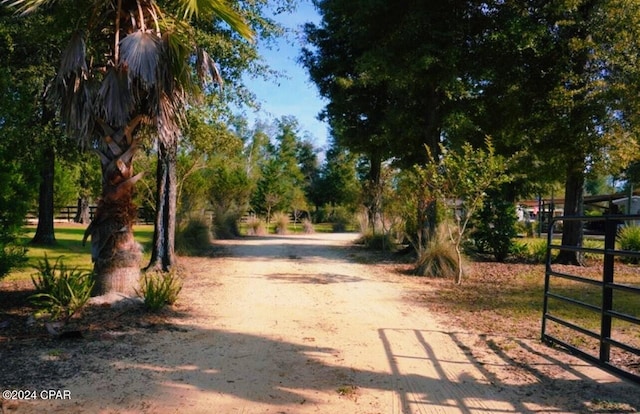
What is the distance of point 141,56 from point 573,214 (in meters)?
12.7

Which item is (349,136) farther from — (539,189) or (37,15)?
(539,189)

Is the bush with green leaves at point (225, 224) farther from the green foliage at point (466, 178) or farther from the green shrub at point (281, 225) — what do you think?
the green foliage at point (466, 178)

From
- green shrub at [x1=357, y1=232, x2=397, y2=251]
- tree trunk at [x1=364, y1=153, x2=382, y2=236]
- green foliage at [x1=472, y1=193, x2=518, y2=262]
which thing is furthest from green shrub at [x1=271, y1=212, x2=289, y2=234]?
green foliage at [x1=472, y1=193, x2=518, y2=262]

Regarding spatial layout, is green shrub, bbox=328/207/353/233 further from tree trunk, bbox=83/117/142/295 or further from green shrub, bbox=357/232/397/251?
tree trunk, bbox=83/117/142/295

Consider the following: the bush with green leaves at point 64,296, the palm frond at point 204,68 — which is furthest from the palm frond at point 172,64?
the bush with green leaves at point 64,296

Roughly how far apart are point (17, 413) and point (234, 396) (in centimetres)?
169

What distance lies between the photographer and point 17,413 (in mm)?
4008

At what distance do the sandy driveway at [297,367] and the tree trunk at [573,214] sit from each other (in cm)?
823

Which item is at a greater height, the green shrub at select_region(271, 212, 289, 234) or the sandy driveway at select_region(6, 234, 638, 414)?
the green shrub at select_region(271, 212, 289, 234)

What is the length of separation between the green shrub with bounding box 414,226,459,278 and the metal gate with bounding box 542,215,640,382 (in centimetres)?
233

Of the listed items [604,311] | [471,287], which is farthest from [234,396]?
[471,287]

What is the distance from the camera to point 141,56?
7180mm

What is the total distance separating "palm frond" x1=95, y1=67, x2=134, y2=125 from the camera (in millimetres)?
7316

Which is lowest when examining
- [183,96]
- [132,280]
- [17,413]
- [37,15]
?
[17,413]
